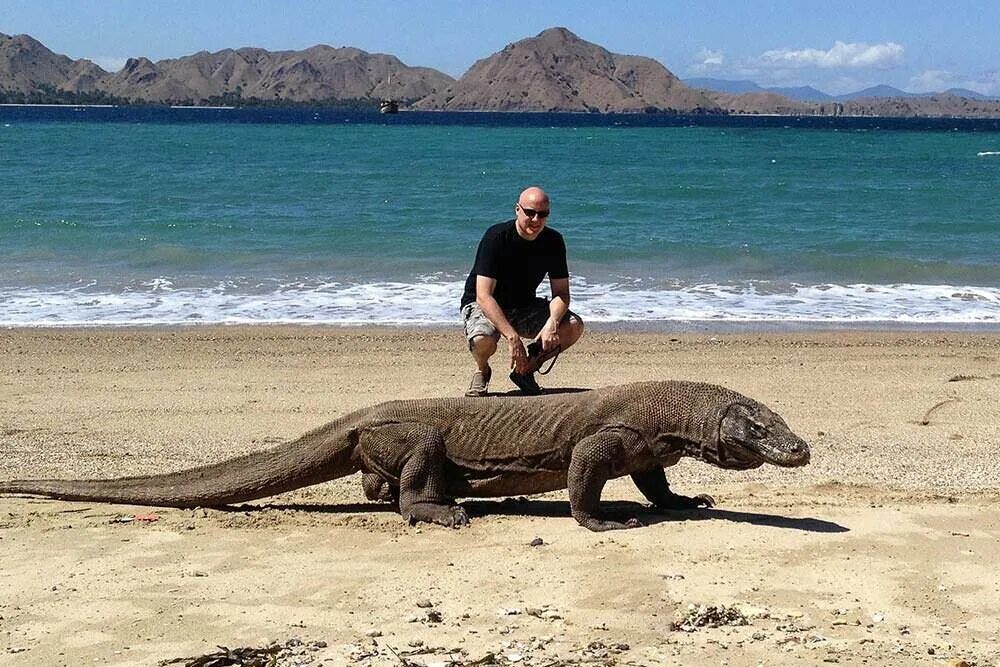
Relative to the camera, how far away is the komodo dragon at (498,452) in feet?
22.3

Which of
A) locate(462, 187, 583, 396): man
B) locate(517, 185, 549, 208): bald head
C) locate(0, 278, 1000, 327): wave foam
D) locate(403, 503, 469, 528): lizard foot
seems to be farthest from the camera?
locate(0, 278, 1000, 327): wave foam

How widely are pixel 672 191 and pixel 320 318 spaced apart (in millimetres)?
25384

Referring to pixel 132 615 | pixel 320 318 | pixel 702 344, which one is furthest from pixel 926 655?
pixel 320 318

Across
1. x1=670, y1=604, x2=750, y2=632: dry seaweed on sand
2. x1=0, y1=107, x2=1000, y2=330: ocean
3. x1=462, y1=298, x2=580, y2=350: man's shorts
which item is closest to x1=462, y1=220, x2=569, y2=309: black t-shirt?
x1=462, y1=298, x2=580, y2=350: man's shorts

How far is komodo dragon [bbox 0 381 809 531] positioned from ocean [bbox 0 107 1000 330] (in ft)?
28.7

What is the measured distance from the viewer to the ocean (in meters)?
17.3

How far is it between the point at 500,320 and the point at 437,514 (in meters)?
1.58

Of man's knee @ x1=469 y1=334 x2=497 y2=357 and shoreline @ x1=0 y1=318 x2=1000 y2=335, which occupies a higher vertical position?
man's knee @ x1=469 y1=334 x2=497 y2=357

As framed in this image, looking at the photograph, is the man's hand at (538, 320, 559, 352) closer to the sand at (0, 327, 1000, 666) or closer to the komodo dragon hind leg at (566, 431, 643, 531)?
the sand at (0, 327, 1000, 666)

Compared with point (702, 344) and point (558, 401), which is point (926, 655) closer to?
point (558, 401)

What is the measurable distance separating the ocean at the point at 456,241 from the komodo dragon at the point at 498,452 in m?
8.75

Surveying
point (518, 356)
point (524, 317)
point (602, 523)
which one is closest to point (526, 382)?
point (518, 356)

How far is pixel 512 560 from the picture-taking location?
20.2 ft

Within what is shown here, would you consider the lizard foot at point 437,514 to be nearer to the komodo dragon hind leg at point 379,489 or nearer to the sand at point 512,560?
the sand at point 512,560
